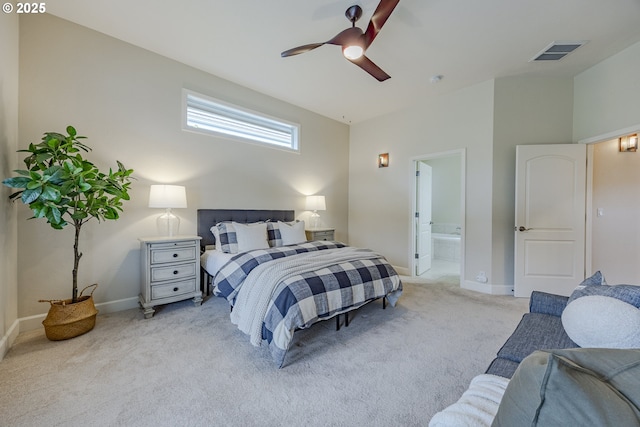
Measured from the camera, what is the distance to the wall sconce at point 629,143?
3361mm

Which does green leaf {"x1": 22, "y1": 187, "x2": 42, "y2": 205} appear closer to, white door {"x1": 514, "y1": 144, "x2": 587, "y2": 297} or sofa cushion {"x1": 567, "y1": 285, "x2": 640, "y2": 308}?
sofa cushion {"x1": 567, "y1": 285, "x2": 640, "y2": 308}

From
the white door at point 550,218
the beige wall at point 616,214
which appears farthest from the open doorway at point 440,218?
the beige wall at point 616,214

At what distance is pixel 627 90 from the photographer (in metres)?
2.82

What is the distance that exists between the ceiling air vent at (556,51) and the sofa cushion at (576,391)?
3.62 meters

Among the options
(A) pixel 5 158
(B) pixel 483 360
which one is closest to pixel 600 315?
(B) pixel 483 360

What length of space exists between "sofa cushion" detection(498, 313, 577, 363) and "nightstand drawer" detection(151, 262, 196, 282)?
291 centimetres

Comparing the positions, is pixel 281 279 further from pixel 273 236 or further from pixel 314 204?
pixel 314 204

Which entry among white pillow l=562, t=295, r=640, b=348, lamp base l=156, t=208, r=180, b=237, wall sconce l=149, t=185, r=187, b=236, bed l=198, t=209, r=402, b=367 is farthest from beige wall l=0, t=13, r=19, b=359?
white pillow l=562, t=295, r=640, b=348

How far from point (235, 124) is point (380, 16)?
2576mm

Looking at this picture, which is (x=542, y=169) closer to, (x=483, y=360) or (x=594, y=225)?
(x=594, y=225)

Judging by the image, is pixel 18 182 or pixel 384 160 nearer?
pixel 18 182

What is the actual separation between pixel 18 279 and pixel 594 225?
22.5 ft

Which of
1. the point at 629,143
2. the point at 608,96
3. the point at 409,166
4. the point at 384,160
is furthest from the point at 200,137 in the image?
the point at 629,143

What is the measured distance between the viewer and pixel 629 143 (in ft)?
11.1
